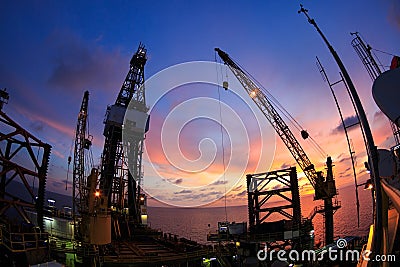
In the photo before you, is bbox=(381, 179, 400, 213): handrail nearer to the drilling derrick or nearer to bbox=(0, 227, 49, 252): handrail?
bbox=(0, 227, 49, 252): handrail

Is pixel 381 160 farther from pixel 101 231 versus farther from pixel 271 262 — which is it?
pixel 101 231

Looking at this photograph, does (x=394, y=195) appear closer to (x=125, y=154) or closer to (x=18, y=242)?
(x=18, y=242)

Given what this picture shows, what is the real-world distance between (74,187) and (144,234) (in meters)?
16.5

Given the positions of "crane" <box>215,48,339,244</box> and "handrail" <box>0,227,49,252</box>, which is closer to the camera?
"handrail" <box>0,227,49,252</box>

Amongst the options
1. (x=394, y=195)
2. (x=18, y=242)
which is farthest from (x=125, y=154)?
(x=394, y=195)

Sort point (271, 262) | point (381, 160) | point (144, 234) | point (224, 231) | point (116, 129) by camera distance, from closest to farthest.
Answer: point (381, 160) < point (271, 262) < point (224, 231) < point (144, 234) < point (116, 129)

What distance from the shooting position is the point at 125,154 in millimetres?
59938

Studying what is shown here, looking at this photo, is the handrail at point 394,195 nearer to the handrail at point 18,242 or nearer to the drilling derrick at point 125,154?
the handrail at point 18,242

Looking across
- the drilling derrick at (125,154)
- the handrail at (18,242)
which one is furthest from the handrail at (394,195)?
the drilling derrick at (125,154)

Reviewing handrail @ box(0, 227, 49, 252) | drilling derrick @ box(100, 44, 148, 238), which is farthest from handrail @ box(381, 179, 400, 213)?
drilling derrick @ box(100, 44, 148, 238)

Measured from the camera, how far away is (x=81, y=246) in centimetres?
3186

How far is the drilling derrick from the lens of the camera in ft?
189

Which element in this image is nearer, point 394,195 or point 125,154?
point 394,195

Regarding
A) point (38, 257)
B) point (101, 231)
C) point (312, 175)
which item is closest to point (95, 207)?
point (101, 231)
